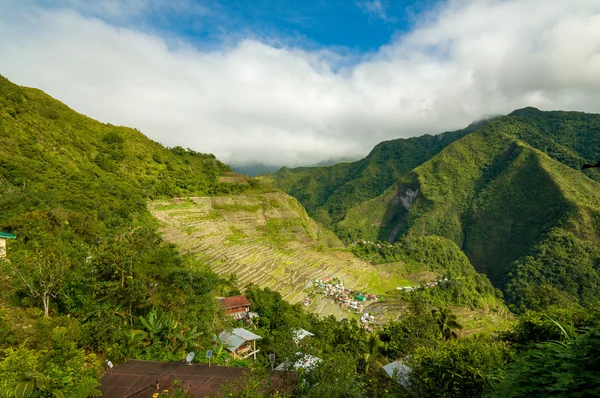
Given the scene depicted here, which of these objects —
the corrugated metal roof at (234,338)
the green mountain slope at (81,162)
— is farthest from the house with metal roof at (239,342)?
the green mountain slope at (81,162)

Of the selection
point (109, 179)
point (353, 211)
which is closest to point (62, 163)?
point (109, 179)

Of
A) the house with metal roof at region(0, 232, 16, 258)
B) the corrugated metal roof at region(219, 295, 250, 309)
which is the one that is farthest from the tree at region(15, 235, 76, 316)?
the corrugated metal roof at region(219, 295, 250, 309)

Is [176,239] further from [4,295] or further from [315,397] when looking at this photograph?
[315,397]

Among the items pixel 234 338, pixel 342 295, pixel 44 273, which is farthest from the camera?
pixel 342 295

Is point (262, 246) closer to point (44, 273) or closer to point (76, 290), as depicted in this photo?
point (76, 290)

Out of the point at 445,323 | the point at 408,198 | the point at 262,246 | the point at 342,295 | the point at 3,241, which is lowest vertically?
the point at 342,295

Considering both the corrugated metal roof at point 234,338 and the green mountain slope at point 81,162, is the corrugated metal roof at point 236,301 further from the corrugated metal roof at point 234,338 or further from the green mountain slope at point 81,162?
the green mountain slope at point 81,162

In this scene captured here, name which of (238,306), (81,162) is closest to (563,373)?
(238,306)
